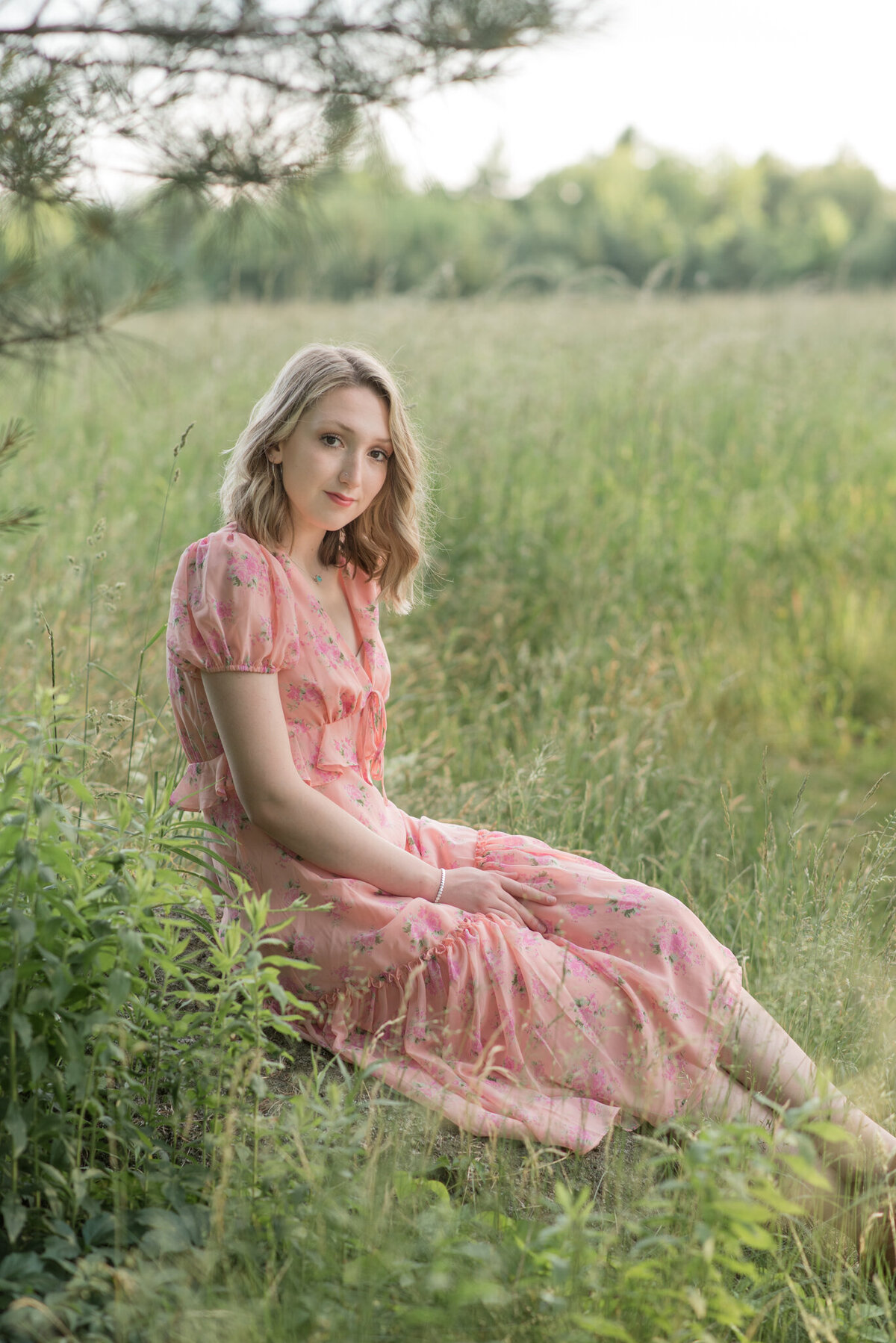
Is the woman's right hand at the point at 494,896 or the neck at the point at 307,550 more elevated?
the neck at the point at 307,550

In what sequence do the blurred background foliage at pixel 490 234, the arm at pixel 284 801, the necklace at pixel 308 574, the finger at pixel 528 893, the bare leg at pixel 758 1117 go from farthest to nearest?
the blurred background foliage at pixel 490 234
the necklace at pixel 308 574
the finger at pixel 528 893
the arm at pixel 284 801
the bare leg at pixel 758 1117

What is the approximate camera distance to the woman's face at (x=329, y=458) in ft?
6.86

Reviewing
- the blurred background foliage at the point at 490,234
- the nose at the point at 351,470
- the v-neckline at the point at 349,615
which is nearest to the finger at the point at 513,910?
the v-neckline at the point at 349,615

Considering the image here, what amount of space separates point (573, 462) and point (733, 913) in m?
3.03

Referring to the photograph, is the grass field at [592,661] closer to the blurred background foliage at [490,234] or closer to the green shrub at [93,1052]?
the green shrub at [93,1052]

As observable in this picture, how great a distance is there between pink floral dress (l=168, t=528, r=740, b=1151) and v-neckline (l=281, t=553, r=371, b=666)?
0.03 m

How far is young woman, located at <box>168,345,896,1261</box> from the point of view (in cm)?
180

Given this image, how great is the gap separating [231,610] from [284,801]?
13.5 inches

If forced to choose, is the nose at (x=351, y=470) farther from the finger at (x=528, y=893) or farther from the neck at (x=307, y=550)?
the finger at (x=528, y=893)

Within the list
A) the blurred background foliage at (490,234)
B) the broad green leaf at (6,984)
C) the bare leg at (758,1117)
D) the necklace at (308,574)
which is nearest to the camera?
the broad green leaf at (6,984)

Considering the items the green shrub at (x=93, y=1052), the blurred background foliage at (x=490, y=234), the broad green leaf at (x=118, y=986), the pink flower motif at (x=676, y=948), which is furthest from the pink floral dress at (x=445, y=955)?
the blurred background foliage at (x=490, y=234)

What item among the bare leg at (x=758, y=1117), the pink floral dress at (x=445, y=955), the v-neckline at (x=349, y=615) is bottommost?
the bare leg at (x=758, y=1117)

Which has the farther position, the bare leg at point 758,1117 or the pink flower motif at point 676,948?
the pink flower motif at point 676,948

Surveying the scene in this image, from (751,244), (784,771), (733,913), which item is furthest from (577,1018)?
(751,244)
